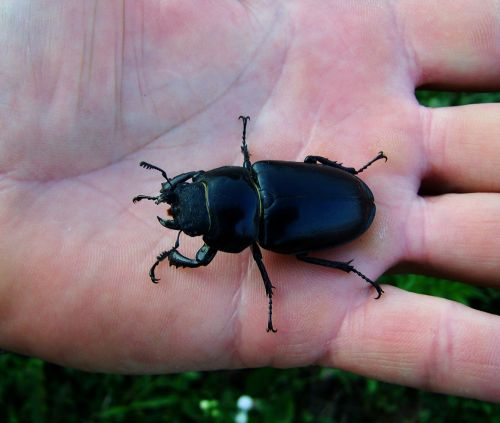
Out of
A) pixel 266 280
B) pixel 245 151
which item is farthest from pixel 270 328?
pixel 245 151

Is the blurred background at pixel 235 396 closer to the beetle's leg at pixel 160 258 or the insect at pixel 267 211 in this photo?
the insect at pixel 267 211

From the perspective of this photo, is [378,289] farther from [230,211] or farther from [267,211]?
[230,211]

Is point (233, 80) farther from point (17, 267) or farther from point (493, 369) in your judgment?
point (493, 369)

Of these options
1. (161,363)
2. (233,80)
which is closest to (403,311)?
(161,363)

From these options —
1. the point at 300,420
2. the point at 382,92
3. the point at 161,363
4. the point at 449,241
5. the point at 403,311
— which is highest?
the point at 382,92

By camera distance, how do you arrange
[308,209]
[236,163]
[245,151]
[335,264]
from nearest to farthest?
[308,209] → [335,264] → [245,151] → [236,163]

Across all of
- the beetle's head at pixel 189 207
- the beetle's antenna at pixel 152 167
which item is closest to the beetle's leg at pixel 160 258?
the beetle's head at pixel 189 207
